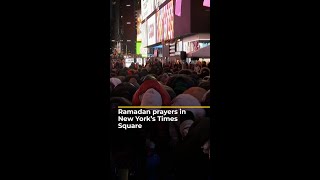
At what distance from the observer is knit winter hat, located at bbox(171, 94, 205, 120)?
3.37m

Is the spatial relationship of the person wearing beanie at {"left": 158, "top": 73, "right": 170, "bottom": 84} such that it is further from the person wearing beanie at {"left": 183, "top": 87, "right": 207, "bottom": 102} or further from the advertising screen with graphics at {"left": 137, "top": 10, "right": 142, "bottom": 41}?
the advertising screen with graphics at {"left": 137, "top": 10, "right": 142, "bottom": 41}

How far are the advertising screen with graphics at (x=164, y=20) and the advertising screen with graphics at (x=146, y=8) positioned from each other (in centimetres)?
8

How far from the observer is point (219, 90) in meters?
3.15

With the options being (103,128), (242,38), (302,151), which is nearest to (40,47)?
(103,128)

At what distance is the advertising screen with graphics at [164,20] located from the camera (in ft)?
13.4

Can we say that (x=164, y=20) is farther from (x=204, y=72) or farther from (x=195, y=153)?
(x=195, y=153)

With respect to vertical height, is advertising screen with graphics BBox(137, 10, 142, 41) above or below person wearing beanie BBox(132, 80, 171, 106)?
above

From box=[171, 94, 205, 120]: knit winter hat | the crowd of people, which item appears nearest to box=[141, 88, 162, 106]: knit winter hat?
the crowd of people

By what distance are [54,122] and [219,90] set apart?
3.85ft

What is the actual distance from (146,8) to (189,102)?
93 cm

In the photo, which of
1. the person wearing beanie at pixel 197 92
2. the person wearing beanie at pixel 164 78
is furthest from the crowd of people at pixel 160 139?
the person wearing beanie at pixel 164 78

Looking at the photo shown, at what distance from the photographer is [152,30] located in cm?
427

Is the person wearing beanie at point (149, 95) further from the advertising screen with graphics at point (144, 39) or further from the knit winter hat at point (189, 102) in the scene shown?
the advertising screen with graphics at point (144, 39)

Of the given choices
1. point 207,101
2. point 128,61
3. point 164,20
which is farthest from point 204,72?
point 164,20
